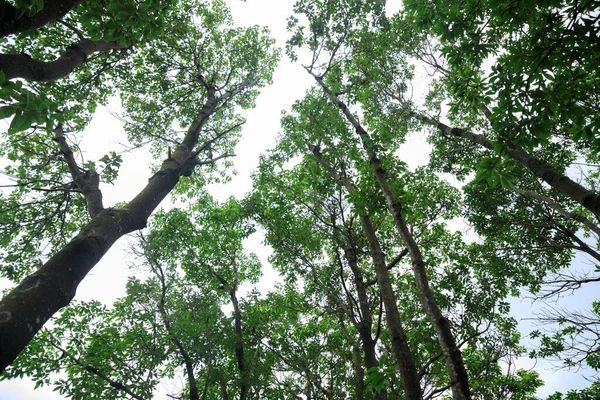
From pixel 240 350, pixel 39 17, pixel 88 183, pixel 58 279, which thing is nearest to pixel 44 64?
pixel 39 17

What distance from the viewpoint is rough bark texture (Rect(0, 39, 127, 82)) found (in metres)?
2.93

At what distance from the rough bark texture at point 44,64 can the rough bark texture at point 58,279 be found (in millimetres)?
1658

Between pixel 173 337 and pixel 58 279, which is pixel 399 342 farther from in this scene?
pixel 173 337

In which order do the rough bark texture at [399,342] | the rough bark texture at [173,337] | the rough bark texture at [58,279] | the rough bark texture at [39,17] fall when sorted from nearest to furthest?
the rough bark texture at [58,279]
the rough bark texture at [39,17]
the rough bark texture at [399,342]
the rough bark texture at [173,337]

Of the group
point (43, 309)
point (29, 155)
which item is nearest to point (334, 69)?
point (29, 155)

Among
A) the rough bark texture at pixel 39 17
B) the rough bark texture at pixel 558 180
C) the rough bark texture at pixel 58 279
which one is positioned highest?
the rough bark texture at pixel 558 180

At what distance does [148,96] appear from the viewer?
378 inches

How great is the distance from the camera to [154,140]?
797 centimetres

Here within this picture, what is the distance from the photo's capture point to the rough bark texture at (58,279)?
2.13 m

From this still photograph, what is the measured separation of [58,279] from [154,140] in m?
6.13

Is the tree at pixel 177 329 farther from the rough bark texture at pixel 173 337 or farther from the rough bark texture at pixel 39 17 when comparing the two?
the rough bark texture at pixel 39 17

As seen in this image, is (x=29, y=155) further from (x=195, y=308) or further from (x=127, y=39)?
(x=195, y=308)

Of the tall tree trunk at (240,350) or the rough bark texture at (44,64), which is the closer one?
the rough bark texture at (44,64)

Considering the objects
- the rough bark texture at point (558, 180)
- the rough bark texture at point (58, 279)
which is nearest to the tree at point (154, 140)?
the rough bark texture at point (58, 279)
